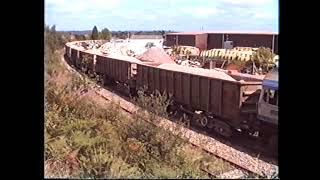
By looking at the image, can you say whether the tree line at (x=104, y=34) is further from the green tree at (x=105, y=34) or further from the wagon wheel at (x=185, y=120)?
the wagon wheel at (x=185, y=120)

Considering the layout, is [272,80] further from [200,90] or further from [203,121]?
[200,90]

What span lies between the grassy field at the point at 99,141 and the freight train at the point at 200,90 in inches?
5.7

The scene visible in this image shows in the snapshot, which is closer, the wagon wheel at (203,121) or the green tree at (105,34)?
the green tree at (105,34)

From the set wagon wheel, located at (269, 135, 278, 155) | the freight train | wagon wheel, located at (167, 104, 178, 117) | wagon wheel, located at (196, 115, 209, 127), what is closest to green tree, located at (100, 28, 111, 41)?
the freight train

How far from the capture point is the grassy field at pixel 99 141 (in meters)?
1.50

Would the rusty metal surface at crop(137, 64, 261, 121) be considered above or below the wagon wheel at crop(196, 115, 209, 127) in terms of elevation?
above

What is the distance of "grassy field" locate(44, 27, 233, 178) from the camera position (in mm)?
1504

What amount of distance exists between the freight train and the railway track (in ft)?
0.20

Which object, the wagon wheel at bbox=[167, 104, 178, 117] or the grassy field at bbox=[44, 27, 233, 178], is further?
the wagon wheel at bbox=[167, 104, 178, 117]

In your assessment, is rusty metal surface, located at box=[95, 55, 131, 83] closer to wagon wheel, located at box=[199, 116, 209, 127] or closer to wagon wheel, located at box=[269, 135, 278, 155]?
wagon wheel, located at box=[199, 116, 209, 127]

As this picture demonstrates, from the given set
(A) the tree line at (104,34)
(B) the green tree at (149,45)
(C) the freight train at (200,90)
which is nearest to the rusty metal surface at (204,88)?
(C) the freight train at (200,90)
